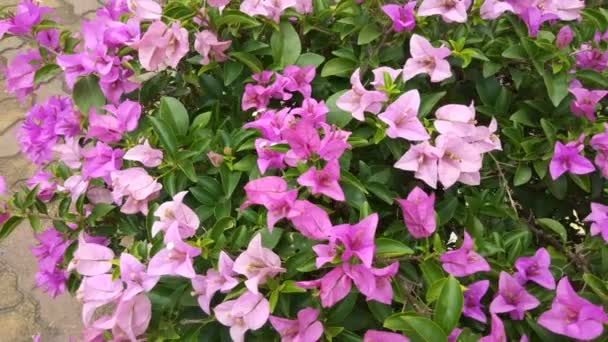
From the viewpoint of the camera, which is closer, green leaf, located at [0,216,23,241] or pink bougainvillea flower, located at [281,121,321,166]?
pink bougainvillea flower, located at [281,121,321,166]

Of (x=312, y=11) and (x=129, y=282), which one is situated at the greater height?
(x=312, y=11)

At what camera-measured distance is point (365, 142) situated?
76 cm

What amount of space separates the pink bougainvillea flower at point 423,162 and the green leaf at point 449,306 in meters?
0.16

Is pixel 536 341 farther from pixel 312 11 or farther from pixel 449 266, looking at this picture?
pixel 312 11

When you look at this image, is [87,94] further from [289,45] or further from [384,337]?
[384,337]

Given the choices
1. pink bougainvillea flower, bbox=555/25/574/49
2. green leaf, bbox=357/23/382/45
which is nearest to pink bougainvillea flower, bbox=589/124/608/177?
pink bougainvillea flower, bbox=555/25/574/49

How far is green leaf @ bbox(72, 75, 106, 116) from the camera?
89 cm

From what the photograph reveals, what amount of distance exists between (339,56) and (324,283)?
40cm

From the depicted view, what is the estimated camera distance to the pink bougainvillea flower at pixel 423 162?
0.74m

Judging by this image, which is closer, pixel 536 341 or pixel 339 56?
pixel 536 341

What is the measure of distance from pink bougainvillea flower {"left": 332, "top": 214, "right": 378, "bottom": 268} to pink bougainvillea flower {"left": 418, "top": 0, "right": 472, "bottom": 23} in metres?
0.35

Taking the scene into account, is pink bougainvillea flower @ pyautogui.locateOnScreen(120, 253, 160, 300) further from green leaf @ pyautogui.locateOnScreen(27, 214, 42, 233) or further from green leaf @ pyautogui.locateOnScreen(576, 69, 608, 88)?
green leaf @ pyautogui.locateOnScreen(576, 69, 608, 88)

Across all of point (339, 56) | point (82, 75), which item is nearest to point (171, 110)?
point (82, 75)

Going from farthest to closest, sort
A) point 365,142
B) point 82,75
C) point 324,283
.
→ point 82,75 < point 365,142 < point 324,283
